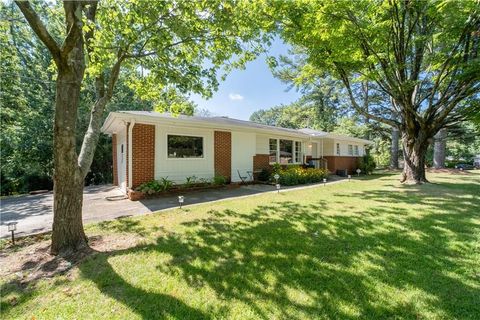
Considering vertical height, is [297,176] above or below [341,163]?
below

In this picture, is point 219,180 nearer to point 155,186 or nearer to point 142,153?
point 155,186

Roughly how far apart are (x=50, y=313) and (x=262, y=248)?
2824 millimetres

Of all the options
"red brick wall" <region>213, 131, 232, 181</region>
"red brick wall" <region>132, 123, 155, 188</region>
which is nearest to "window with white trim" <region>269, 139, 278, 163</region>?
"red brick wall" <region>213, 131, 232, 181</region>

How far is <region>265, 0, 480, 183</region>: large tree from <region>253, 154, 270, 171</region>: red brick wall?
15.3 feet

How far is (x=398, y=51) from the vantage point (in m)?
9.34

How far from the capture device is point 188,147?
9.98 m

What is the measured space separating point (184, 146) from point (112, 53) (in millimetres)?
5088

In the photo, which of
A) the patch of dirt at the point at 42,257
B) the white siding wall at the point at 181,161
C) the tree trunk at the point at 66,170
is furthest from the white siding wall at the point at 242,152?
the tree trunk at the point at 66,170

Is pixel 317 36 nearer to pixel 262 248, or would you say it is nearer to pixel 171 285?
pixel 262 248

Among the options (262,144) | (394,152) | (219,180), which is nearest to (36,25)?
(219,180)

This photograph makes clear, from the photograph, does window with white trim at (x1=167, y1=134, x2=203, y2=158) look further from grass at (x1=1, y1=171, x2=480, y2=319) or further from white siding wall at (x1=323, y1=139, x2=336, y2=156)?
white siding wall at (x1=323, y1=139, x2=336, y2=156)

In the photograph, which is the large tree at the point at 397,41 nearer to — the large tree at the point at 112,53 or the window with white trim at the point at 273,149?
the large tree at the point at 112,53

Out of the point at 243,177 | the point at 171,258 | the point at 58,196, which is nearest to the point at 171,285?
the point at 171,258

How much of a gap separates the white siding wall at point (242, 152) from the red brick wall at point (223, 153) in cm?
25
